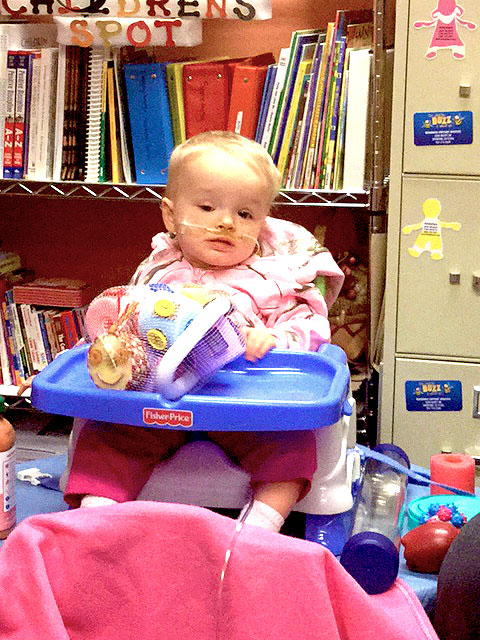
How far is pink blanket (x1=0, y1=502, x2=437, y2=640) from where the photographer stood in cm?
97

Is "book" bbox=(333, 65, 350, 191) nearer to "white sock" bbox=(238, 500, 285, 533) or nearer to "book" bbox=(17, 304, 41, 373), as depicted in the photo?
"book" bbox=(17, 304, 41, 373)

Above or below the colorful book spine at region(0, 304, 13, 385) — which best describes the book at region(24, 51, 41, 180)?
above

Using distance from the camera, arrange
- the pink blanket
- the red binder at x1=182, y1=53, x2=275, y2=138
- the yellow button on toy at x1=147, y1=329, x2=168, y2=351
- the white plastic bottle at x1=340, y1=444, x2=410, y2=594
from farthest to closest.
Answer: the red binder at x1=182, y1=53, x2=275, y2=138 → the yellow button on toy at x1=147, y1=329, x2=168, y2=351 → the white plastic bottle at x1=340, y1=444, x2=410, y2=594 → the pink blanket

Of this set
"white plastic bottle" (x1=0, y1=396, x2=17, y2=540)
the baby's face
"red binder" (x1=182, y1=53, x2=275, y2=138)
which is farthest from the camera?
"red binder" (x1=182, y1=53, x2=275, y2=138)

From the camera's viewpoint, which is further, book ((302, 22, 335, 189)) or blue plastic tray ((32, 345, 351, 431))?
book ((302, 22, 335, 189))

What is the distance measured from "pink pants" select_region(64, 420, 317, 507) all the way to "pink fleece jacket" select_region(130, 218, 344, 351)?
228 millimetres

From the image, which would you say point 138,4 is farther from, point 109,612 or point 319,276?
point 109,612

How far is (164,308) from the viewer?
1.46m

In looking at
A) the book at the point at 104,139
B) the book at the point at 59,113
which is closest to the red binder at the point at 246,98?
the book at the point at 104,139

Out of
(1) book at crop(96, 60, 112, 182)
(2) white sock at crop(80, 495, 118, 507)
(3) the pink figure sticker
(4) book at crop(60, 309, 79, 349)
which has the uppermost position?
(3) the pink figure sticker

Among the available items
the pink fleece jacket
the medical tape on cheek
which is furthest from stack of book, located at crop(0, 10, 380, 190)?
the medical tape on cheek

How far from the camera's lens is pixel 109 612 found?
1.00 m

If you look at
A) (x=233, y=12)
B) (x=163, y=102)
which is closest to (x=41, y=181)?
(x=163, y=102)

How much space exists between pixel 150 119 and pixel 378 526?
1251 mm
